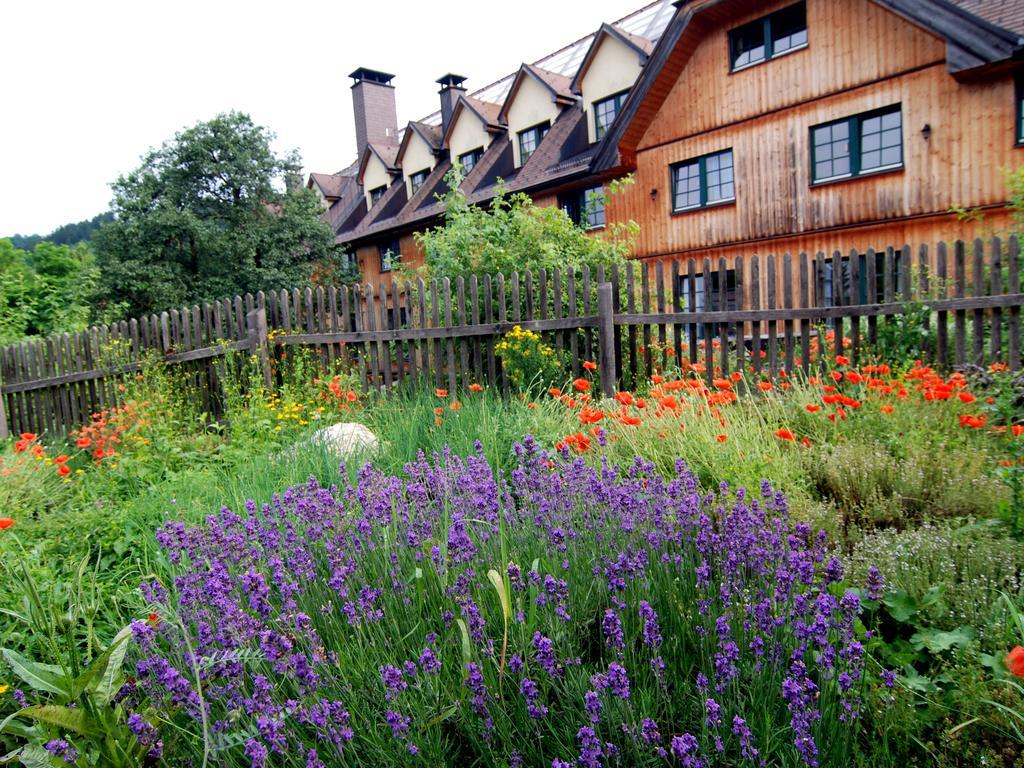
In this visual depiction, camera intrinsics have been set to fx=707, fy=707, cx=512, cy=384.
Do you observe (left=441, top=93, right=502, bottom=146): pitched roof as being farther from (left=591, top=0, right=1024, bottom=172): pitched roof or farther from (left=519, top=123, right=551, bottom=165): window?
(left=591, top=0, right=1024, bottom=172): pitched roof

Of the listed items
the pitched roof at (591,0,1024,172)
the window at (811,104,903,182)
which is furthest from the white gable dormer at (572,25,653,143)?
the window at (811,104,903,182)

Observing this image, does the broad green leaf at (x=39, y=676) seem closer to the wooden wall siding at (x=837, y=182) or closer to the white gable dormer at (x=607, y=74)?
the wooden wall siding at (x=837, y=182)

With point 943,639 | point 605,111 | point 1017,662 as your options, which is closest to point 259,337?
point 943,639

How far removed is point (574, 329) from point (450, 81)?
70.2 feet

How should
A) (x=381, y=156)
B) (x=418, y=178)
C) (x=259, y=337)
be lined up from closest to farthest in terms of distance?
(x=259, y=337) → (x=418, y=178) → (x=381, y=156)

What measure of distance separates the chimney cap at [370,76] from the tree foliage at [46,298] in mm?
13359

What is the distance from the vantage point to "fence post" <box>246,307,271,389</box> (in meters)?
8.60

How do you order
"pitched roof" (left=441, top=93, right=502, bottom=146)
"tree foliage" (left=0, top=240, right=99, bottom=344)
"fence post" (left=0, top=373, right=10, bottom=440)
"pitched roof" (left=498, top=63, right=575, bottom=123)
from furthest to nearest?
"pitched roof" (left=441, top=93, right=502, bottom=146)
"pitched roof" (left=498, top=63, right=575, bottom=123)
"tree foliage" (left=0, top=240, right=99, bottom=344)
"fence post" (left=0, top=373, right=10, bottom=440)

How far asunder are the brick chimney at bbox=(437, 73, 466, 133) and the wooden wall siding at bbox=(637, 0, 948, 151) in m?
11.6

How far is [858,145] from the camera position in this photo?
13289 millimetres

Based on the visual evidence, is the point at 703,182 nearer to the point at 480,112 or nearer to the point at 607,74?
the point at 607,74

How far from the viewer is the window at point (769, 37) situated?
1376 cm

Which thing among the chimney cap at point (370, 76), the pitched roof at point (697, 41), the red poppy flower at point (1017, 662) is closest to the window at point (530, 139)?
the pitched roof at point (697, 41)

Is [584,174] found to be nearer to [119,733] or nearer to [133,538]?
[133,538]
